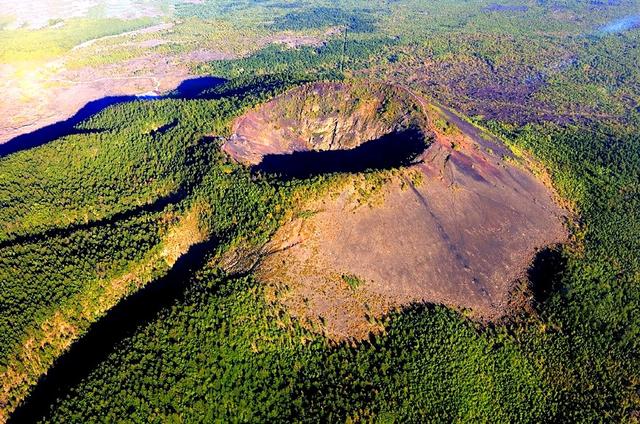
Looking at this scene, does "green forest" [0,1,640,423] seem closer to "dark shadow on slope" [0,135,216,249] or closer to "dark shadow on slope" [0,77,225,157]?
"dark shadow on slope" [0,135,216,249]

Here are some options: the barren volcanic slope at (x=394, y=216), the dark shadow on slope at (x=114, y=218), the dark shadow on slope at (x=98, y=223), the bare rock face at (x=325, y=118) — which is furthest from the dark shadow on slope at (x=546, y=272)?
the dark shadow on slope at (x=98, y=223)

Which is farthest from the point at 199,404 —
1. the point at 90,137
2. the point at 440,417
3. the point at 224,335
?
the point at 90,137

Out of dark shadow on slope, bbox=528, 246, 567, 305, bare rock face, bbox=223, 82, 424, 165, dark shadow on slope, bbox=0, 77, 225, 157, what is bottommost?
dark shadow on slope, bbox=528, 246, 567, 305

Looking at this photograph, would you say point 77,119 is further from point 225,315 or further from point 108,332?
point 225,315

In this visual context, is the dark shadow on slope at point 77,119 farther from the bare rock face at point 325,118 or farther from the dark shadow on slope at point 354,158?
the dark shadow on slope at point 354,158

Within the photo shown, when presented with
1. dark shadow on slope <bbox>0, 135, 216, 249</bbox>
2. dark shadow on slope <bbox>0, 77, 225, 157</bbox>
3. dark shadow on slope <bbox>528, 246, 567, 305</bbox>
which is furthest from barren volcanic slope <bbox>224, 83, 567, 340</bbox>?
dark shadow on slope <bbox>0, 77, 225, 157</bbox>

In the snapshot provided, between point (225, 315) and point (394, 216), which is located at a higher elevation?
point (394, 216)

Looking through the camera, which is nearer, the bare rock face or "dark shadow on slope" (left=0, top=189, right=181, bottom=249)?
"dark shadow on slope" (left=0, top=189, right=181, bottom=249)

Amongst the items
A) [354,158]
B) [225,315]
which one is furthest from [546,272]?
[225,315]
